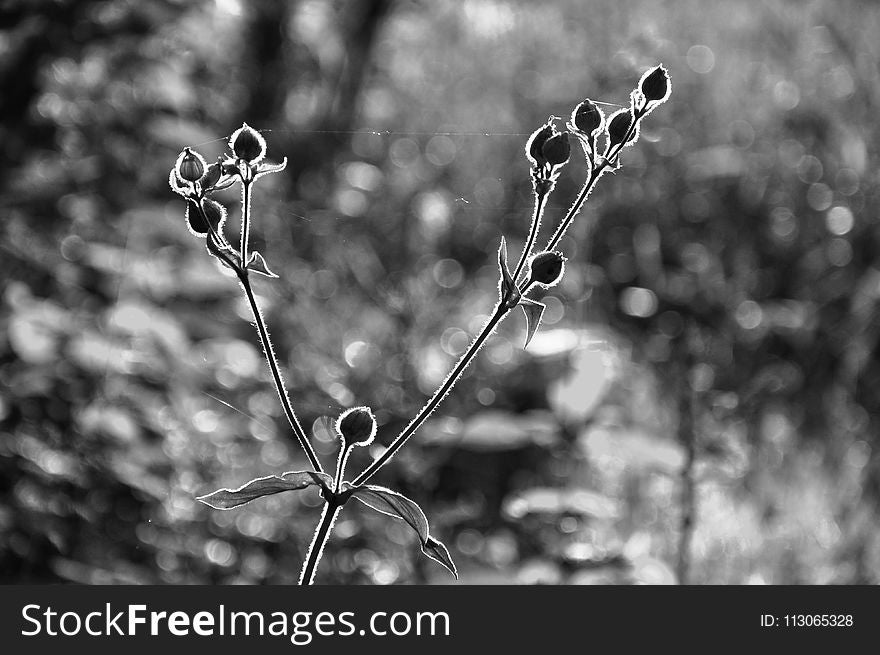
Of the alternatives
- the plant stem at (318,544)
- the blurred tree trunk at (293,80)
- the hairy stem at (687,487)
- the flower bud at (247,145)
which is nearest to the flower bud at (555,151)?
the flower bud at (247,145)

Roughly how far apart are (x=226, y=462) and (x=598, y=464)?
2.64 feet

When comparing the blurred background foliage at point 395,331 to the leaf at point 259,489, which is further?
the blurred background foliage at point 395,331

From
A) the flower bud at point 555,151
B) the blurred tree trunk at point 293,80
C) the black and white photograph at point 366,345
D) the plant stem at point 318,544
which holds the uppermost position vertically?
the blurred tree trunk at point 293,80

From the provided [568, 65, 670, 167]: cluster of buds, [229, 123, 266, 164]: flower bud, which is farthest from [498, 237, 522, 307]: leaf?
[229, 123, 266, 164]: flower bud

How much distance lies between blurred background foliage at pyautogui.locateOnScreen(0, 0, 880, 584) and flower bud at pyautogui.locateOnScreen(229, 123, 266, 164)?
0.22 m

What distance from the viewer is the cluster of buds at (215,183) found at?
0.79m

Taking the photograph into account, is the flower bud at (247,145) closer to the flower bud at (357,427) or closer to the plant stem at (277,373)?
the plant stem at (277,373)

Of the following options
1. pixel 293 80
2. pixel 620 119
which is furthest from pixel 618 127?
pixel 293 80

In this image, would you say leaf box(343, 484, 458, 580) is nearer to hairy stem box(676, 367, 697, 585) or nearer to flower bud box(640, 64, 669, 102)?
flower bud box(640, 64, 669, 102)

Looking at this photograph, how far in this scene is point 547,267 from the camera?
2.55 feet

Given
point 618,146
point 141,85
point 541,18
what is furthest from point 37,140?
point 541,18

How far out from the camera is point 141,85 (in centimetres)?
190

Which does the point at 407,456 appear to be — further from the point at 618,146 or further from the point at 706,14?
the point at 706,14

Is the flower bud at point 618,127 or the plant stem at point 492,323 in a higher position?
the flower bud at point 618,127
